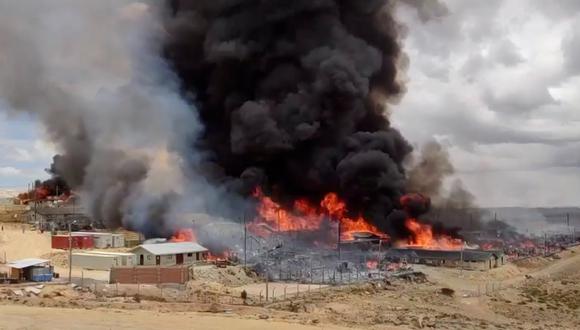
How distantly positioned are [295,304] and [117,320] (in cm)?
1468

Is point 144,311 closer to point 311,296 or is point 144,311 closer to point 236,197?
point 311,296

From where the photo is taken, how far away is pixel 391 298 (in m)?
63.8

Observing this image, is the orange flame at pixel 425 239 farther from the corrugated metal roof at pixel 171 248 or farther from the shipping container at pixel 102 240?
the shipping container at pixel 102 240

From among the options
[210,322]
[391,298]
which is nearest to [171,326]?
[210,322]

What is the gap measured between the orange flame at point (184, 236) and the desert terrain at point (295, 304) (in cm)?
1525

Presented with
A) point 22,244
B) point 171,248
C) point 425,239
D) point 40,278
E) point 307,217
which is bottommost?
point 40,278

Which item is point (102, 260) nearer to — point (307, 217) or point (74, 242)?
point (74, 242)

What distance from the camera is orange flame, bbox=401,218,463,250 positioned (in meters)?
97.9

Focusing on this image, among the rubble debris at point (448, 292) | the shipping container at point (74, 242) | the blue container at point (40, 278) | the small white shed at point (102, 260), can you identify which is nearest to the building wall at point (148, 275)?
the blue container at point (40, 278)

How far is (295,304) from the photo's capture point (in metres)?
56.3

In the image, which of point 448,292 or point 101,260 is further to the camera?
point 101,260

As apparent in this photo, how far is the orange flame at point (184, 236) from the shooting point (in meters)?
89.1

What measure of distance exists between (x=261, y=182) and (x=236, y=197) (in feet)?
14.7

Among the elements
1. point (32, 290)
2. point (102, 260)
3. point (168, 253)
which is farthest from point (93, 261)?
point (32, 290)
